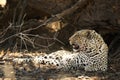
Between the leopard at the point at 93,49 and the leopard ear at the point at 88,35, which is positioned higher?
the leopard ear at the point at 88,35

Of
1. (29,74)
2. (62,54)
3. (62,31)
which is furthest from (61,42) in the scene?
(29,74)

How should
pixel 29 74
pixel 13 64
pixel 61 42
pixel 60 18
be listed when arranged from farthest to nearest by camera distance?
pixel 61 42, pixel 60 18, pixel 13 64, pixel 29 74

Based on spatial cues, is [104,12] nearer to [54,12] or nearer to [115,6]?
[115,6]

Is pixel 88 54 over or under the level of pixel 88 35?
under

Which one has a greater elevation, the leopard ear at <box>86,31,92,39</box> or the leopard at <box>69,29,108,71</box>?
the leopard ear at <box>86,31,92,39</box>

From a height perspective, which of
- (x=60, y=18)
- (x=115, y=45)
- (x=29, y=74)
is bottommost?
(x=29, y=74)

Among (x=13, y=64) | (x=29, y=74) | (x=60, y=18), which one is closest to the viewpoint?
(x=29, y=74)

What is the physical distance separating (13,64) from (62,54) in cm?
80

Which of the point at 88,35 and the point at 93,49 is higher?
the point at 88,35

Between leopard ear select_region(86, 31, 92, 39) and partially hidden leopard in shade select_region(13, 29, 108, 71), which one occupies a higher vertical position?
leopard ear select_region(86, 31, 92, 39)

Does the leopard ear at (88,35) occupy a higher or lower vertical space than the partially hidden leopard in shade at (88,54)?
higher

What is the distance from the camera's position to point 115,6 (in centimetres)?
693

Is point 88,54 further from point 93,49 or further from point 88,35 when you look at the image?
point 88,35

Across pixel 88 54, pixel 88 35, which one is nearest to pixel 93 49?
pixel 88 54
